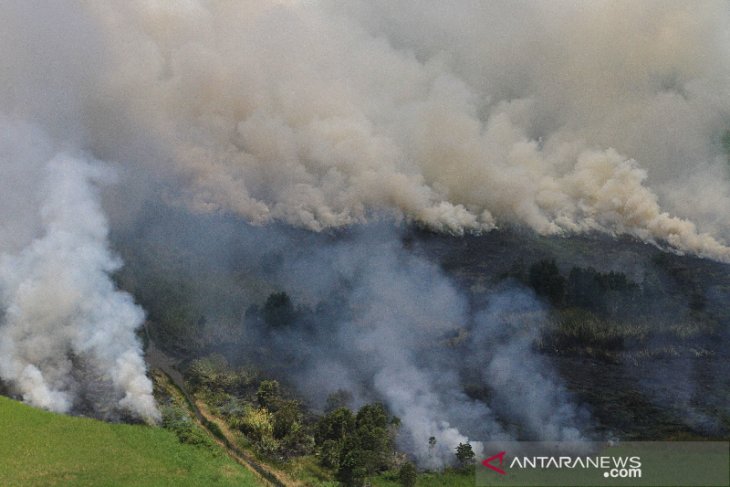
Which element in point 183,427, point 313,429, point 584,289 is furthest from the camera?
point 584,289

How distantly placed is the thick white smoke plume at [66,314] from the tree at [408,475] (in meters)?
18.2

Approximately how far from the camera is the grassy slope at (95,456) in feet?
116

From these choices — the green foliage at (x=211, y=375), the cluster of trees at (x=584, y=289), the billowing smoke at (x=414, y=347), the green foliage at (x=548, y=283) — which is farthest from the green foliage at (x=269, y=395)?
the green foliage at (x=548, y=283)


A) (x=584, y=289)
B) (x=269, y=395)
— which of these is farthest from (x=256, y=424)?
(x=584, y=289)

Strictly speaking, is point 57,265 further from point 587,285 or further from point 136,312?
point 587,285

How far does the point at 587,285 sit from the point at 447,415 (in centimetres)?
3192

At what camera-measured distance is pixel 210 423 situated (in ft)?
153

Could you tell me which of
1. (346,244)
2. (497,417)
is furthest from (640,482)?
(346,244)

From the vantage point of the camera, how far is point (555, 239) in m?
94.5

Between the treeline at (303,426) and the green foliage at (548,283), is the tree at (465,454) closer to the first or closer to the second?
the treeline at (303,426)
